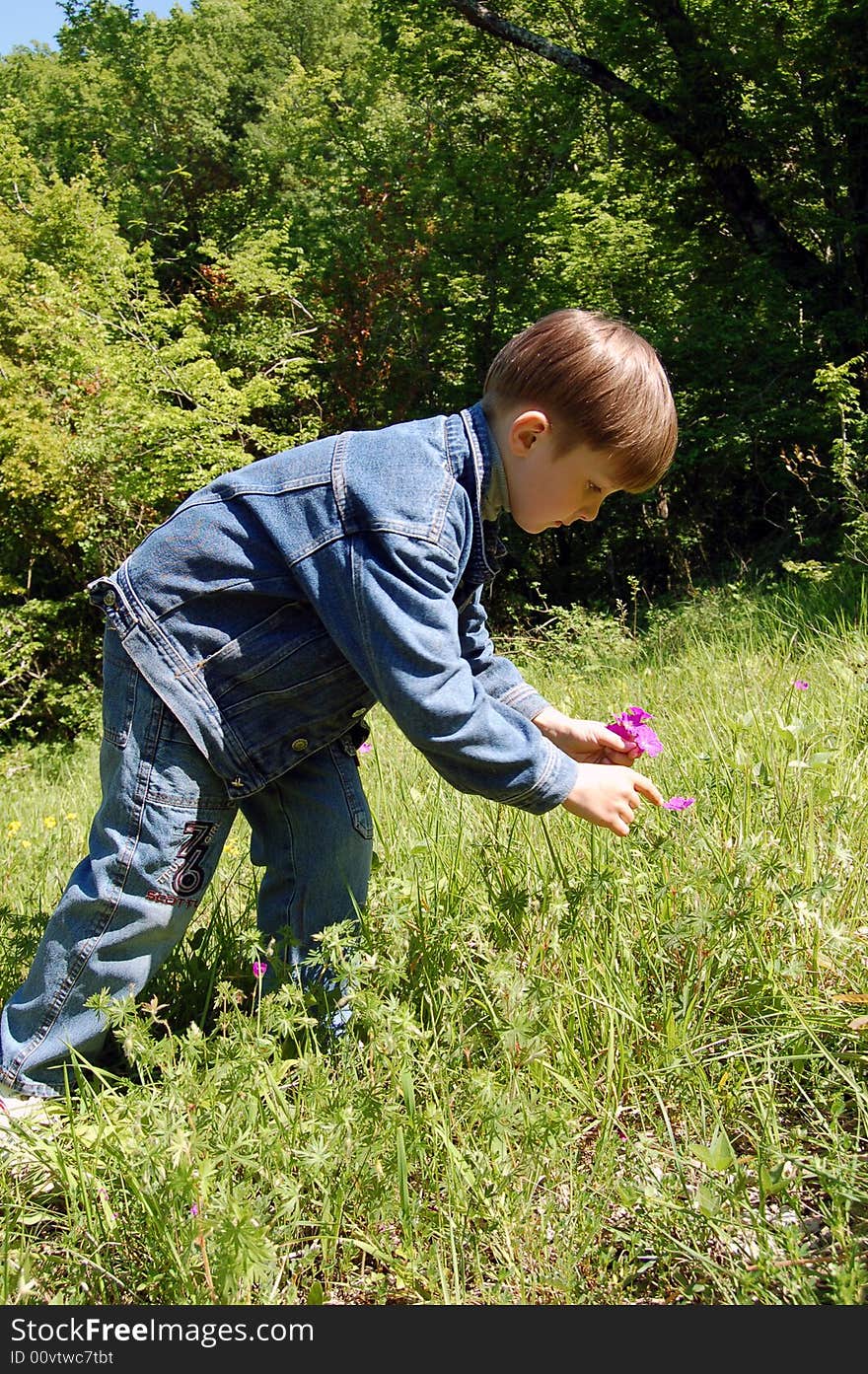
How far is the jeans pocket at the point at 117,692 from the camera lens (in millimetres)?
1959

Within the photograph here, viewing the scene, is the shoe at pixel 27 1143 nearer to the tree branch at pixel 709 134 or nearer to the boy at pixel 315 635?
the boy at pixel 315 635

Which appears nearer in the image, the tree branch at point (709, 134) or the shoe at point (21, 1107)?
the shoe at point (21, 1107)

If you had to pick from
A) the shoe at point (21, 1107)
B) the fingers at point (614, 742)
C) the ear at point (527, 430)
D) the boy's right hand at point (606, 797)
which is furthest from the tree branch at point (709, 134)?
the shoe at point (21, 1107)

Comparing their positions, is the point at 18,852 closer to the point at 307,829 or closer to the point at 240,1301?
the point at 307,829

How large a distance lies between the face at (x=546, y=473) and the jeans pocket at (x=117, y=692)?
0.73 m

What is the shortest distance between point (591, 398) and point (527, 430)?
0.39 feet

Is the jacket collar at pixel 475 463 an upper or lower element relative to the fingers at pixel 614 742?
upper

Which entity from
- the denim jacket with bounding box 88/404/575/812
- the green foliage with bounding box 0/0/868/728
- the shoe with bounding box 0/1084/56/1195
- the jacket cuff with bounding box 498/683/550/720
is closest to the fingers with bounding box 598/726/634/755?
the jacket cuff with bounding box 498/683/550/720

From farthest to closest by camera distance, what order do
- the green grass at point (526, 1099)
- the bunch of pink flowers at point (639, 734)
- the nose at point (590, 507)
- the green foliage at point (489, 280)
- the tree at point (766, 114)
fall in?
the green foliage at point (489, 280) < the tree at point (766, 114) < the bunch of pink flowers at point (639, 734) < the nose at point (590, 507) < the green grass at point (526, 1099)

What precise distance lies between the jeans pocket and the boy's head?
751 mm

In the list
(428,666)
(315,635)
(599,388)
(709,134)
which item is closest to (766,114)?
(709,134)

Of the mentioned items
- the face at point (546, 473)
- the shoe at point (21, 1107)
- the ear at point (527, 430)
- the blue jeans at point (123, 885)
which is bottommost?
the shoe at point (21, 1107)

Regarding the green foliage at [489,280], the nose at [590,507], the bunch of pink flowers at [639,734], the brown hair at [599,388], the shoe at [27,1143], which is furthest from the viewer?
the green foliage at [489,280]

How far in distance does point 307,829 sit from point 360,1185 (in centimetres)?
74
